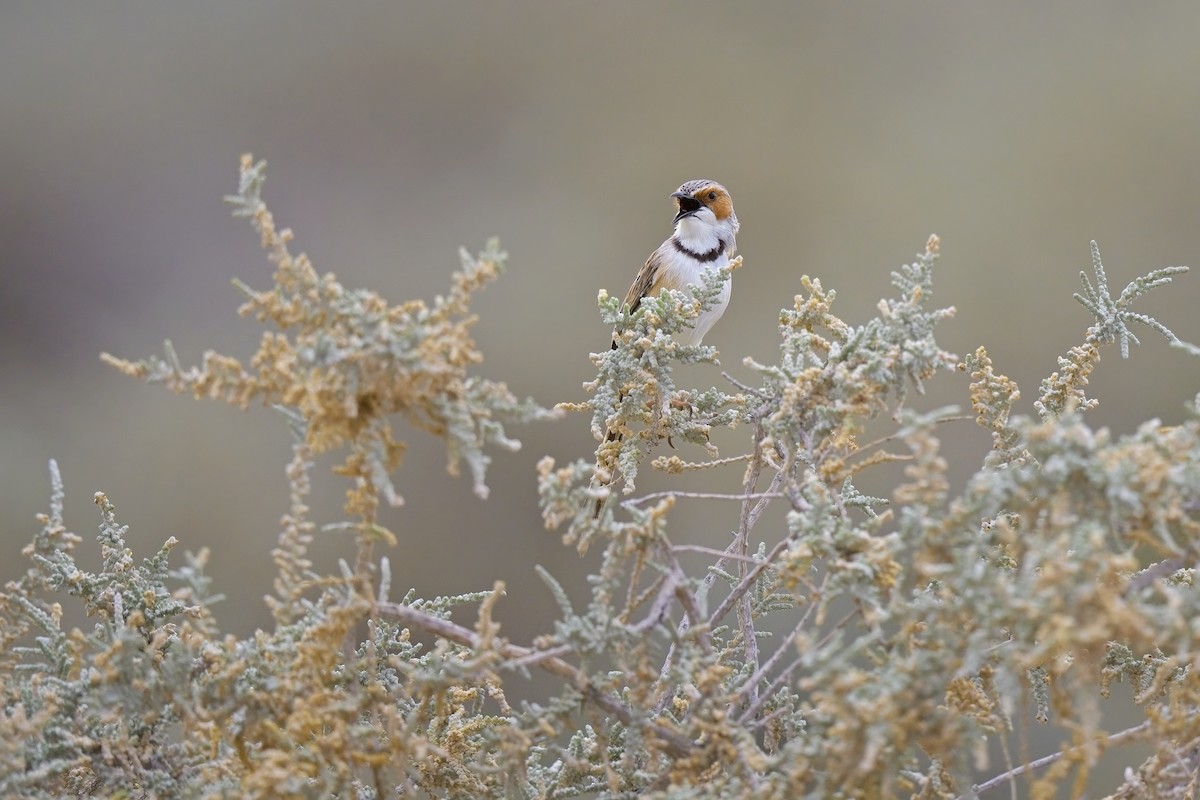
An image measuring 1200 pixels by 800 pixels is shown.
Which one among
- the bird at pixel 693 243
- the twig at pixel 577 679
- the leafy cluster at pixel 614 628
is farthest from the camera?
the bird at pixel 693 243

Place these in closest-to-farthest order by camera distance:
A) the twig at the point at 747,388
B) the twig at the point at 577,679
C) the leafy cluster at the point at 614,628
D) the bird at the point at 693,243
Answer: the leafy cluster at the point at 614,628 → the twig at the point at 577,679 → the twig at the point at 747,388 → the bird at the point at 693,243

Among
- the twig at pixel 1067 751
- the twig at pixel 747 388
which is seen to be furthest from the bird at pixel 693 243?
the twig at pixel 1067 751

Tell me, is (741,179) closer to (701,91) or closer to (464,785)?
(701,91)

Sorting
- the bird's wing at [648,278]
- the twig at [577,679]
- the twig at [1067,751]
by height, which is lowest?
the twig at [1067,751]

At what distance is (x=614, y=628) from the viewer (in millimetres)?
1109

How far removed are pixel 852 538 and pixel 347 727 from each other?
0.51 m

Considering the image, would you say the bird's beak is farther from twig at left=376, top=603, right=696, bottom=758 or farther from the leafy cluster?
twig at left=376, top=603, right=696, bottom=758

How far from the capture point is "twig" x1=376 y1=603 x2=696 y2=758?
112cm

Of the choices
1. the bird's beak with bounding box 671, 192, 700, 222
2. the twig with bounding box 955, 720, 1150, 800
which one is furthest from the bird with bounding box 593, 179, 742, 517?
the twig with bounding box 955, 720, 1150, 800

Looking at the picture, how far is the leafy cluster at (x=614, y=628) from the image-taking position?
37.6 inches

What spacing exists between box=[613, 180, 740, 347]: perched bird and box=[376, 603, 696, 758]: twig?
2184 millimetres

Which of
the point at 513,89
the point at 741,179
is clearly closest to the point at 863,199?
the point at 741,179

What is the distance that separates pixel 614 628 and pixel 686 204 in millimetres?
2370

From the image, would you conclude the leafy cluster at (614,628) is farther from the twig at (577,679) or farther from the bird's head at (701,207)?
the bird's head at (701,207)
